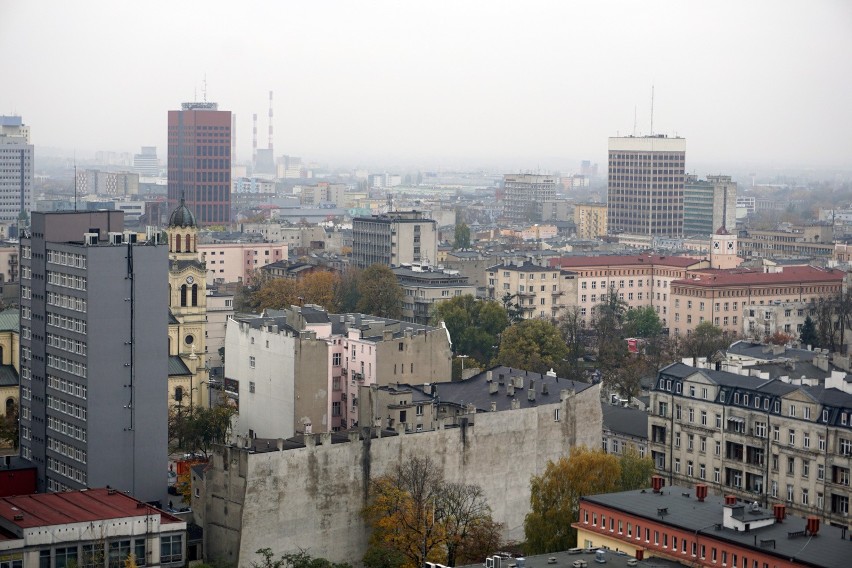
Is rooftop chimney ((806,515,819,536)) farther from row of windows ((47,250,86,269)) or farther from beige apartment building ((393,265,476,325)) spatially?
beige apartment building ((393,265,476,325))

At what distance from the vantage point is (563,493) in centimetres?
5541

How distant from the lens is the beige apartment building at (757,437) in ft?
190

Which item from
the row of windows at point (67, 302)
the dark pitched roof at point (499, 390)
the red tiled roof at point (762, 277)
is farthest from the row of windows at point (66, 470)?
the red tiled roof at point (762, 277)

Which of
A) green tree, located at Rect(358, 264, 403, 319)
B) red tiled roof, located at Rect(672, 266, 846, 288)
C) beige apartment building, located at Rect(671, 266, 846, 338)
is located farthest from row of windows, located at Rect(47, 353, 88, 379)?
red tiled roof, located at Rect(672, 266, 846, 288)

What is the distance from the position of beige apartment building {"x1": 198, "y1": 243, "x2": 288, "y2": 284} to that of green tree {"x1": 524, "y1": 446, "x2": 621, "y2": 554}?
93801 mm

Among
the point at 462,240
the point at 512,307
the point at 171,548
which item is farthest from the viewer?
the point at 462,240

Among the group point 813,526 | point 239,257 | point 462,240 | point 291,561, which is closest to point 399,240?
point 239,257

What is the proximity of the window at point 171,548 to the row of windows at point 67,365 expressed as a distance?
8425 millimetres

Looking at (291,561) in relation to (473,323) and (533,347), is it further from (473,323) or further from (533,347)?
(473,323)

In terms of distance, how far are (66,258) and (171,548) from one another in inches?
489

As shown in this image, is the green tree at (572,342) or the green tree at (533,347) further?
the green tree at (533,347)

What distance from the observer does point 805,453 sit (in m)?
58.6

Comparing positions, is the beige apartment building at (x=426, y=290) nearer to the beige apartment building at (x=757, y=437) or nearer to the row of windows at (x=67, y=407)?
the beige apartment building at (x=757, y=437)

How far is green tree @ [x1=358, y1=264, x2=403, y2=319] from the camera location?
11238cm
